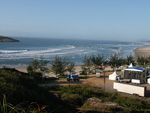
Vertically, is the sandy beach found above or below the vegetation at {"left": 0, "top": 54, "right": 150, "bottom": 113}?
below

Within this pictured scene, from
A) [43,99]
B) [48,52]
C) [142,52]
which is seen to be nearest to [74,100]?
[43,99]

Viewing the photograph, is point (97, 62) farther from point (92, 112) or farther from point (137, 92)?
point (92, 112)

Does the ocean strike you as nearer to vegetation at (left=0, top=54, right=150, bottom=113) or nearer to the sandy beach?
the sandy beach

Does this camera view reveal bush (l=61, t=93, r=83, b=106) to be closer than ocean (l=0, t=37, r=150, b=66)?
Yes

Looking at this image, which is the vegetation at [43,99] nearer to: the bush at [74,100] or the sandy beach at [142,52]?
the bush at [74,100]

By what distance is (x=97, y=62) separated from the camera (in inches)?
1010

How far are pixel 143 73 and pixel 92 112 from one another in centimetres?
1083

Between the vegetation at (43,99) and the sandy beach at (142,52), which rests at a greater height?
the vegetation at (43,99)

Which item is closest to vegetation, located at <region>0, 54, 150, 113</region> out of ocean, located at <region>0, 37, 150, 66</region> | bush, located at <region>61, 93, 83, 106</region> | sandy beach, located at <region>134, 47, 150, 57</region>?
bush, located at <region>61, 93, 83, 106</region>

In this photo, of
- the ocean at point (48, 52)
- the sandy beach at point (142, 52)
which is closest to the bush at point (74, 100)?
the ocean at point (48, 52)

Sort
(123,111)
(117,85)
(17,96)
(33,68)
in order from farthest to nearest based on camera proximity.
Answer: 1. (33,68)
2. (117,85)
3. (123,111)
4. (17,96)

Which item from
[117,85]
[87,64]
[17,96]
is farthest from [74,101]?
[87,64]

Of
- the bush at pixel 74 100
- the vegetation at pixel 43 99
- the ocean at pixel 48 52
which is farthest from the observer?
the ocean at pixel 48 52

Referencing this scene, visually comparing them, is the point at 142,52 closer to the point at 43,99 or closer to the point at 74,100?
the point at 74,100
